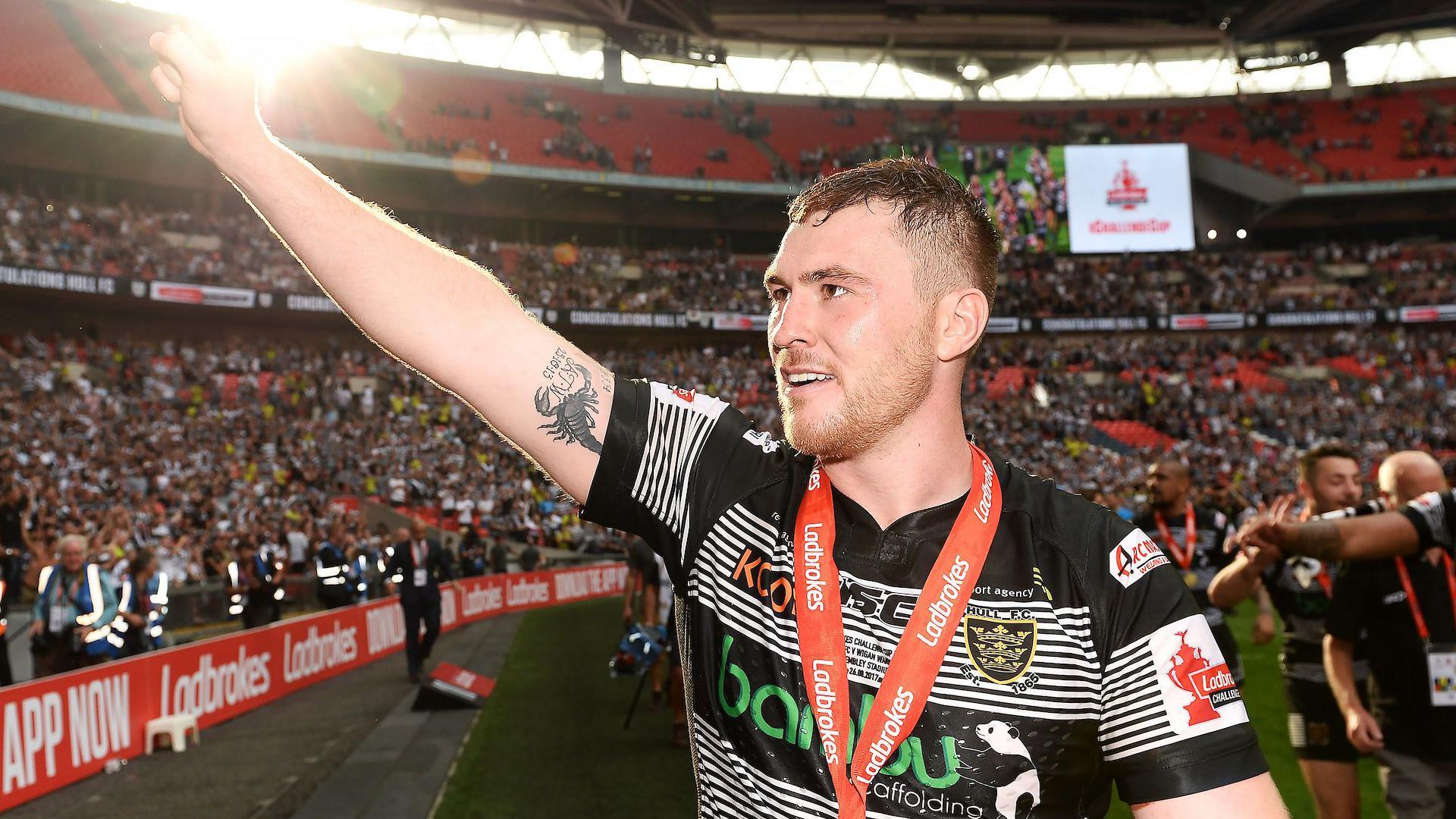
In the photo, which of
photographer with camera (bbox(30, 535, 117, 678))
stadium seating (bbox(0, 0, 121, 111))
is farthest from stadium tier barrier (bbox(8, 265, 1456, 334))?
photographer with camera (bbox(30, 535, 117, 678))

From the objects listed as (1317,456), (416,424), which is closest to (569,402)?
(1317,456)

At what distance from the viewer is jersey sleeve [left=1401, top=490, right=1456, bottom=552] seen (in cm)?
402

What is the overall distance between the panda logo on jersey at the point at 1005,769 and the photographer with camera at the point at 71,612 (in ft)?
34.6

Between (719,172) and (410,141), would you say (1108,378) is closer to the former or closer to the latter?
(719,172)

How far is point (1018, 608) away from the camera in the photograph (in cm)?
189

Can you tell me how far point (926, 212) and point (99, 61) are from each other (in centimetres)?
4160

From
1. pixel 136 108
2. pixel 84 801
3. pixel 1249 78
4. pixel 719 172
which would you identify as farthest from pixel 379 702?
pixel 1249 78

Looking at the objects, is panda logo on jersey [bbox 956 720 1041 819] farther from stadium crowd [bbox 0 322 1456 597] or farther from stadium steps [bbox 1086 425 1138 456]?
stadium steps [bbox 1086 425 1138 456]

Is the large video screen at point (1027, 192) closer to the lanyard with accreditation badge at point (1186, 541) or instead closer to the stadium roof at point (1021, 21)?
the stadium roof at point (1021, 21)

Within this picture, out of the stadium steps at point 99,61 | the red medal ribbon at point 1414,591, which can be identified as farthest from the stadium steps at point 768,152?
the red medal ribbon at point 1414,591

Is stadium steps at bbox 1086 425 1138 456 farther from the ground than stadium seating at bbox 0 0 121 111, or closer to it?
closer to it

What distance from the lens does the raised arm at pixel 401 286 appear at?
1782 millimetres

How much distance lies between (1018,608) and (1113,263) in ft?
166

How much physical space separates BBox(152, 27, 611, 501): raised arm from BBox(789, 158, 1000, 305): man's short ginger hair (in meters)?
0.60
